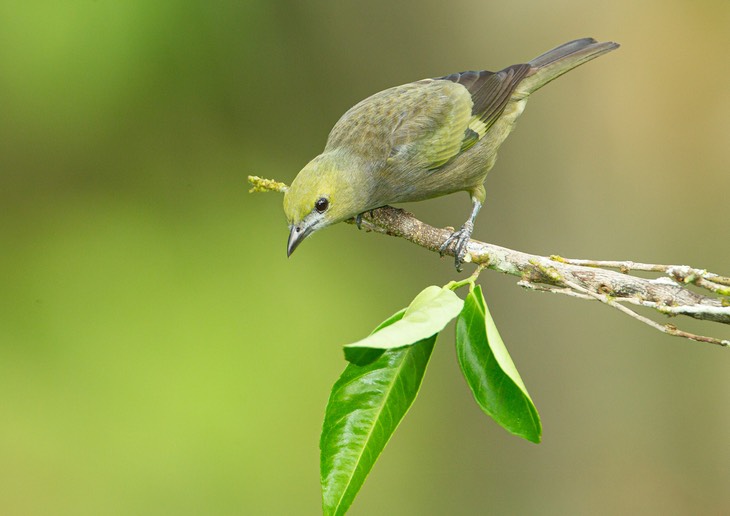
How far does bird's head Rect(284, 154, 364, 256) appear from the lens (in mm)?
4078

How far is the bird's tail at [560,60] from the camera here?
5.00 metres

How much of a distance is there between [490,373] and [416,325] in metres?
0.32

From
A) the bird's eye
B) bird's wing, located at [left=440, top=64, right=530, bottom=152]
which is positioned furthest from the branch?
bird's wing, located at [left=440, top=64, right=530, bottom=152]

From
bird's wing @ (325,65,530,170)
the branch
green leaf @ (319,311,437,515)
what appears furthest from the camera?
bird's wing @ (325,65,530,170)

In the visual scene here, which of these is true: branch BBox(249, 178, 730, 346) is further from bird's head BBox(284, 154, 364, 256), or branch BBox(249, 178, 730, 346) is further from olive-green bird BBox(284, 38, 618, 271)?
bird's head BBox(284, 154, 364, 256)

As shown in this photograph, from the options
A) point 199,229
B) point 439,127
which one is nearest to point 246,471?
point 199,229

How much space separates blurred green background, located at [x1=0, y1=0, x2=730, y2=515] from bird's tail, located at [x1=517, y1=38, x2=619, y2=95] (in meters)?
1.12

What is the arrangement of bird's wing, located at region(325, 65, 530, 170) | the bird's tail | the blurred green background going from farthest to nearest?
the blurred green background, the bird's tail, bird's wing, located at region(325, 65, 530, 170)

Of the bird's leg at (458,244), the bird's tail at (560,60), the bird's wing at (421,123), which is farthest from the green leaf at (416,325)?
the bird's tail at (560,60)

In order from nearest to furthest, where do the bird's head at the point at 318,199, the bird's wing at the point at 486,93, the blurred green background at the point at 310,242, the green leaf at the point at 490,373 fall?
1. the green leaf at the point at 490,373
2. the bird's head at the point at 318,199
3. the bird's wing at the point at 486,93
4. the blurred green background at the point at 310,242

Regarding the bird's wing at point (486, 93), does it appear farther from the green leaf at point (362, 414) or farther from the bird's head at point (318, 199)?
the green leaf at point (362, 414)

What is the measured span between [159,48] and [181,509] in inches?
148

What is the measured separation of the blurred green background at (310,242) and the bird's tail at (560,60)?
3.66 ft

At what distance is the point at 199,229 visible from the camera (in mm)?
7098
